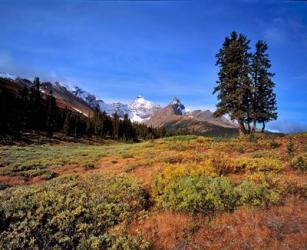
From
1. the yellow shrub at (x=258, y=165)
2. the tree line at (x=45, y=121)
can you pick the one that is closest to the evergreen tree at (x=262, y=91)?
the yellow shrub at (x=258, y=165)

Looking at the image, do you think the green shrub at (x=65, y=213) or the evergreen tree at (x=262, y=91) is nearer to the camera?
the green shrub at (x=65, y=213)

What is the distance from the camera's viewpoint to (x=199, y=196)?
31.6ft

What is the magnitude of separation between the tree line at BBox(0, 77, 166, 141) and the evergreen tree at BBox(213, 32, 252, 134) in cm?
5599

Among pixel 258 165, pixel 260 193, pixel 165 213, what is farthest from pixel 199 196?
pixel 258 165

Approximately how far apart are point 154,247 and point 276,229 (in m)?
3.16

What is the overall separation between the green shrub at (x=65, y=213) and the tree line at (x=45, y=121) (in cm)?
7003

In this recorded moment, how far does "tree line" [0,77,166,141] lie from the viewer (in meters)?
89.1

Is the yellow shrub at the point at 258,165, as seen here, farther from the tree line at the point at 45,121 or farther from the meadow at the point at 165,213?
the tree line at the point at 45,121

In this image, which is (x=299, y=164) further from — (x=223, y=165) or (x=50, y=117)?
(x=50, y=117)

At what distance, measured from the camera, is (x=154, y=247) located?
25.2 ft

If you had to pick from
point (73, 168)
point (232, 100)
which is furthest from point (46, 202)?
point (232, 100)

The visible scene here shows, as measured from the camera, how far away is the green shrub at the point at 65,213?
26.2 feet

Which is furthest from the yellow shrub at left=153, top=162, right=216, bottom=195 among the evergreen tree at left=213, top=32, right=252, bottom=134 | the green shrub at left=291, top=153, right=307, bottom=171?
the evergreen tree at left=213, top=32, right=252, bottom=134

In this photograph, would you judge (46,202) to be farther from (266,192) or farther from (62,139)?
(62,139)
